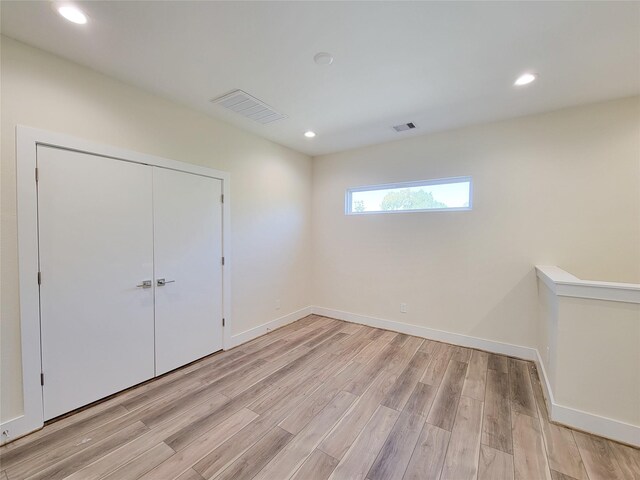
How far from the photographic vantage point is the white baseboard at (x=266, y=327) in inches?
132

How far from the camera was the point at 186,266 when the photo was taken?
2.84 m

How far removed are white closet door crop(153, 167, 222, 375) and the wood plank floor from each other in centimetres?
34

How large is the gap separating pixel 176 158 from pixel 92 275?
1.35m

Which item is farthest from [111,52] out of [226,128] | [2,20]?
[226,128]

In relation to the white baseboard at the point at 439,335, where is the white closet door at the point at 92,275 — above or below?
above

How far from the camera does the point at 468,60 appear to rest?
2010mm

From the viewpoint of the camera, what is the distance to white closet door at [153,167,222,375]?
261 cm

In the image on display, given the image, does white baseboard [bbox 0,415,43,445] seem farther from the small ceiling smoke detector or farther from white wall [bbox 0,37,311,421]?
the small ceiling smoke detector

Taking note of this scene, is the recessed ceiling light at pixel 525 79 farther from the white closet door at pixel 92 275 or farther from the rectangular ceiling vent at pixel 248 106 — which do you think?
the white closet door at pixel 92 275

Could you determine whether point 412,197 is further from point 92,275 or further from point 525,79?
point 92,275

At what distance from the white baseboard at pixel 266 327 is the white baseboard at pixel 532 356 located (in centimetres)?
32

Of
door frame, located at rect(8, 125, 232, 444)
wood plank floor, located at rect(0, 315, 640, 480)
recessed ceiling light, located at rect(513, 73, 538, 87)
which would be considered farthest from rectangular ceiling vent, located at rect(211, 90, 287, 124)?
wood plank floor, located at rect(0, 315, 640, 480)

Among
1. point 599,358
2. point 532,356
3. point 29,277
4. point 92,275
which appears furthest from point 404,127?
point 29,277

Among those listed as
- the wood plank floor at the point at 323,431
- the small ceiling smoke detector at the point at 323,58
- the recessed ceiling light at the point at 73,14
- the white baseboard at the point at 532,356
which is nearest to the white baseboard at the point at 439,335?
the white baseboard at the point at 532,356
